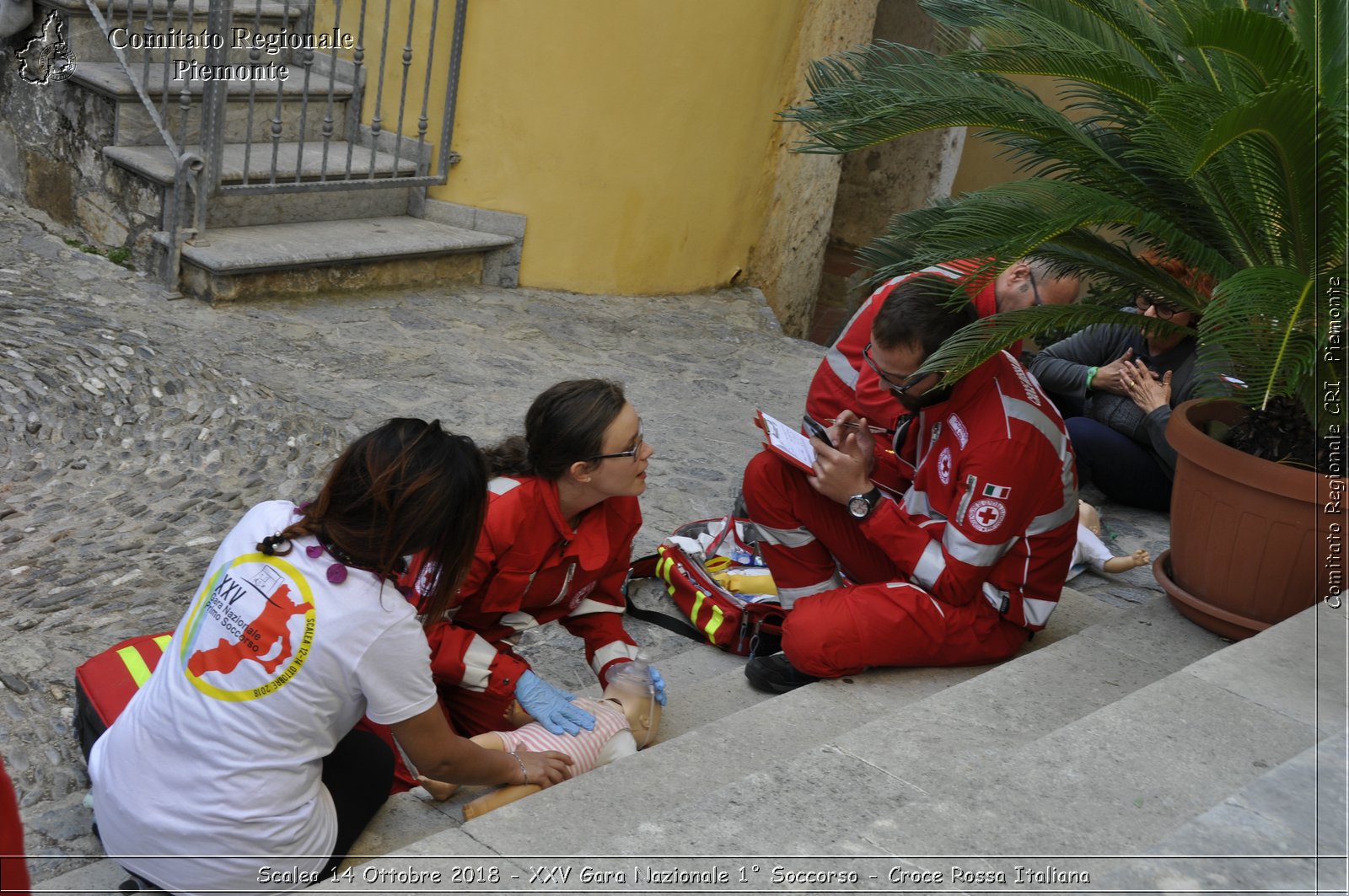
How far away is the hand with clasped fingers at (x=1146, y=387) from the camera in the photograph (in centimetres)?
452

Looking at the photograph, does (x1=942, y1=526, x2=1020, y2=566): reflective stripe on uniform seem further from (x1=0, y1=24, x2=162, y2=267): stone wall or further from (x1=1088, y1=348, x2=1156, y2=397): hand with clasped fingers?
(x1=0, y1=24, x2=162, y2=267): stone wall

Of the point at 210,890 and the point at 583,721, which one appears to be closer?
the point at 210,890

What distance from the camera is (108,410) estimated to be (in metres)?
4.58

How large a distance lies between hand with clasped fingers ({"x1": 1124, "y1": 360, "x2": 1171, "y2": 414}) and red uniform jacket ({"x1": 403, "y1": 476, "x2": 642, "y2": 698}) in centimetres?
219

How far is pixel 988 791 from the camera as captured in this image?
2297 mm

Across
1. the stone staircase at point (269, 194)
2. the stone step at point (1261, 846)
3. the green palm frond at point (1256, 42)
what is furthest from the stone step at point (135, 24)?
the stone step at point (1261, 846)

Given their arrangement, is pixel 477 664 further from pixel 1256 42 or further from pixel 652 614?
pixel 1256 42

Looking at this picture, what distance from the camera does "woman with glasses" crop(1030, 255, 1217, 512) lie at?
15.1 ft

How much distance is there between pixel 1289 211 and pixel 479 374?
359 centimetres

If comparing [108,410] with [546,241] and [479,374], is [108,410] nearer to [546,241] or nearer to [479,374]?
[479,374]

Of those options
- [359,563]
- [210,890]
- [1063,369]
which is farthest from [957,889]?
[1063,369]

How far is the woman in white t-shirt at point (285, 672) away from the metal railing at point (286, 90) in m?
3.94

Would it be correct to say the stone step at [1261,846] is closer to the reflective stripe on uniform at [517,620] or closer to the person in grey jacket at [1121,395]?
the reflective stripe on uniform at [517,620]

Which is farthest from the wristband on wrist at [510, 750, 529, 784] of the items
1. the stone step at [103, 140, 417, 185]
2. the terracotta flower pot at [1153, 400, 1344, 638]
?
the stone step at [103, 140, 417, 185]
